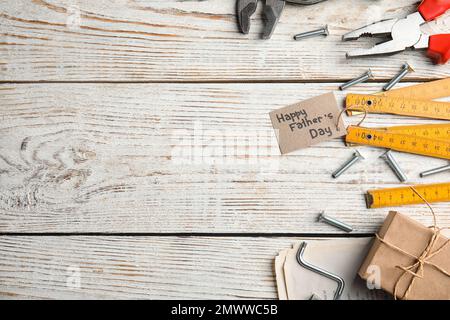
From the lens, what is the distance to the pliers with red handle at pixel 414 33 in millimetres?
1157

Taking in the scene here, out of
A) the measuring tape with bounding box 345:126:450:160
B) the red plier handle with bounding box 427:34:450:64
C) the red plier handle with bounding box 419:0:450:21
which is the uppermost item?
the red plier handle with bounding box 419:0:450:21

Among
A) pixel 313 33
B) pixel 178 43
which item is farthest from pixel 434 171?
pixel 178 43

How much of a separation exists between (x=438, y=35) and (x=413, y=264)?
19.1 inches

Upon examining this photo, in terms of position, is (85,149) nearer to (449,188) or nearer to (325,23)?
(325,23)

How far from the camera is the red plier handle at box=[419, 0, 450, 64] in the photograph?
45.4 inches

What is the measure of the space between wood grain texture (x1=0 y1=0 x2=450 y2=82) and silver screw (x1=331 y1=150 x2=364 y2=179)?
0.18 metres

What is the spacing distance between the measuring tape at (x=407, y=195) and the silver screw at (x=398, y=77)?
0.74 feet

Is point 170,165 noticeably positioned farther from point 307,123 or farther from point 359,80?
point 359,80

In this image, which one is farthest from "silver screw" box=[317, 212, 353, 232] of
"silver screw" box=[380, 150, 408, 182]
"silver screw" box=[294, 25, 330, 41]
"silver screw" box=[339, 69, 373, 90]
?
"silver screw" box=[294, 25, 330, 41]

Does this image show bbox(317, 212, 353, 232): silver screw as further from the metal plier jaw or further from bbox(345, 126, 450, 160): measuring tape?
the metal plier jaw

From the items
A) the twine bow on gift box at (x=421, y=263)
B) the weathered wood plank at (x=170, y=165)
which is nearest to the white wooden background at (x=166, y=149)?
the weathered wood plank at (x=170, y=165)

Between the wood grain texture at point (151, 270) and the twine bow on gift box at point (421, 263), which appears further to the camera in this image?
the wood grain texture at point (151, 270)

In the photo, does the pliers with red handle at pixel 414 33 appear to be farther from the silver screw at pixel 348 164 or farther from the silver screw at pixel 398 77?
the silver screw at pixel 348 164

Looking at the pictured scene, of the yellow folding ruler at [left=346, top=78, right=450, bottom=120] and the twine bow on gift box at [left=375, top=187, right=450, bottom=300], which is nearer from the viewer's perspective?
the twine bow on gift box at [left=375, top=187, right=450, bottom=300]
